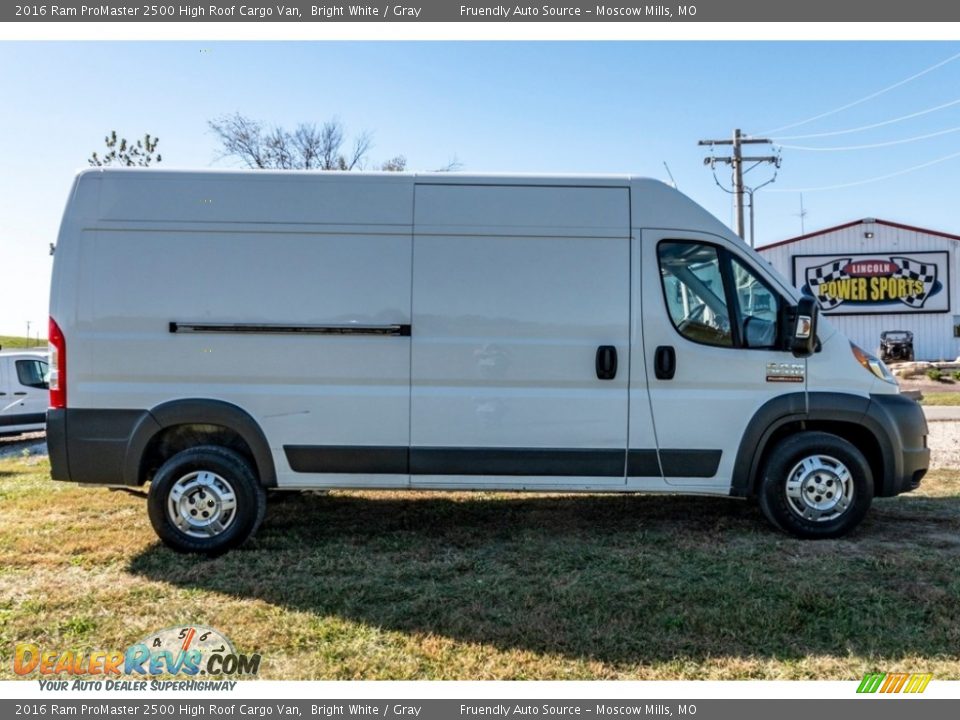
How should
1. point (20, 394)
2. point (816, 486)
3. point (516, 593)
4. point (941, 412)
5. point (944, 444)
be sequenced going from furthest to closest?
point (20, 394) → point (941, 412) → point (944, 444) → point (816, 486) → point (516, 593)

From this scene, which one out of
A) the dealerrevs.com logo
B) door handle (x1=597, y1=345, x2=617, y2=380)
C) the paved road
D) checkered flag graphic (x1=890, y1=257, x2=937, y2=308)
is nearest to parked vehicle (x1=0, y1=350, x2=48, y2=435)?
the dealerrevs.com logo

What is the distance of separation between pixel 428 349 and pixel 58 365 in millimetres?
2550

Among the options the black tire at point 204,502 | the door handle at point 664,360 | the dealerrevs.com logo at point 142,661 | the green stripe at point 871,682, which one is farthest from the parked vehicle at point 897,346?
the dealerrevs.com logo at point 142,661

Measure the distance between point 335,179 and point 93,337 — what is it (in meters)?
2.00

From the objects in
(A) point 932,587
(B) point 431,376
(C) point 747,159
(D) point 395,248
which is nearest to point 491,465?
(B) point 431,376

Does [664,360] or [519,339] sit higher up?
[519,339]

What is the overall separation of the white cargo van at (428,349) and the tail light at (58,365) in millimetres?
19

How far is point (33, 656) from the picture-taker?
12.3 feet

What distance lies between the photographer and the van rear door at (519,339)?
206 inches

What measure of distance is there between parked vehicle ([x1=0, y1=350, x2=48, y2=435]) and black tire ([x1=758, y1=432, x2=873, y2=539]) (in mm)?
14880

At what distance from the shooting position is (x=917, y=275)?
31.2 m

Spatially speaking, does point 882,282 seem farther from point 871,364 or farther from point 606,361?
point 606,361

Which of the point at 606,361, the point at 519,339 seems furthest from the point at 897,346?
the point at 519,339
